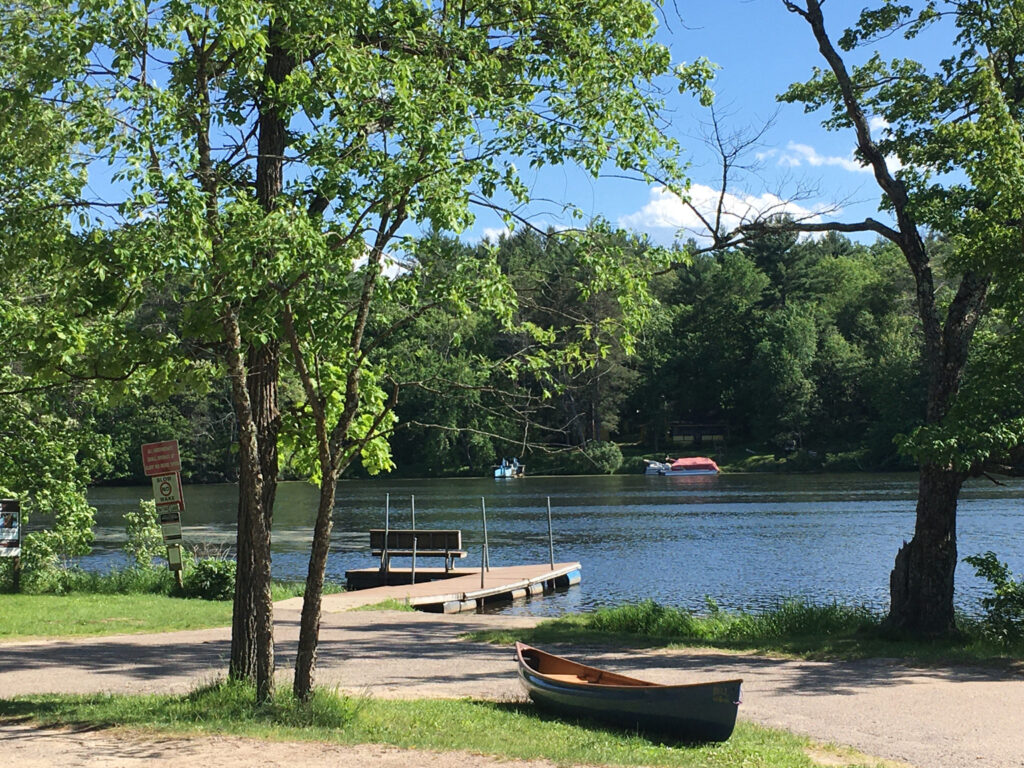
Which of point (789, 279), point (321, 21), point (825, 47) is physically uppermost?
point (789, 279)

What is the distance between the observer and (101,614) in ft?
54.3

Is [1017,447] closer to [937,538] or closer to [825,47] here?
[937,538]

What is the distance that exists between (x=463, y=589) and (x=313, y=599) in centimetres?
1388

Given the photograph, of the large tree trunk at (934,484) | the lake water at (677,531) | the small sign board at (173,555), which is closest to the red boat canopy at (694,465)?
the lake water at (677,531)

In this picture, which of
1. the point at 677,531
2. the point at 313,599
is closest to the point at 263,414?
the point at 313,599

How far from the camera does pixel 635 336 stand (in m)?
9.59

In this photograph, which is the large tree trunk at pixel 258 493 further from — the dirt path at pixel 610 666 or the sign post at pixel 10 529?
the sign post at pixel 10 529

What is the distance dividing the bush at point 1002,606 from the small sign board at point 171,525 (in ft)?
39.7

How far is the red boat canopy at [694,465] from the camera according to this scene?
3000 inches

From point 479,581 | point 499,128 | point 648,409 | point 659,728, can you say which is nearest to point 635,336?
point 499,128

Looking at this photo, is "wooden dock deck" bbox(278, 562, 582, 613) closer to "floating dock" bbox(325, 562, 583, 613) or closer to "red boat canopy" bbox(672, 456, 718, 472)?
"floating dock" bbox(325, 562, 583, 613)

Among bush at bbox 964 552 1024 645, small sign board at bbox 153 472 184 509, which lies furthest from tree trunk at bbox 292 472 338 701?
bush at bbox 964 552 1024 645

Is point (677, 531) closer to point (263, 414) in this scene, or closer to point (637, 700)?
point (637, 700)

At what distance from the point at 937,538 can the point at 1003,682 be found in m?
3.59
